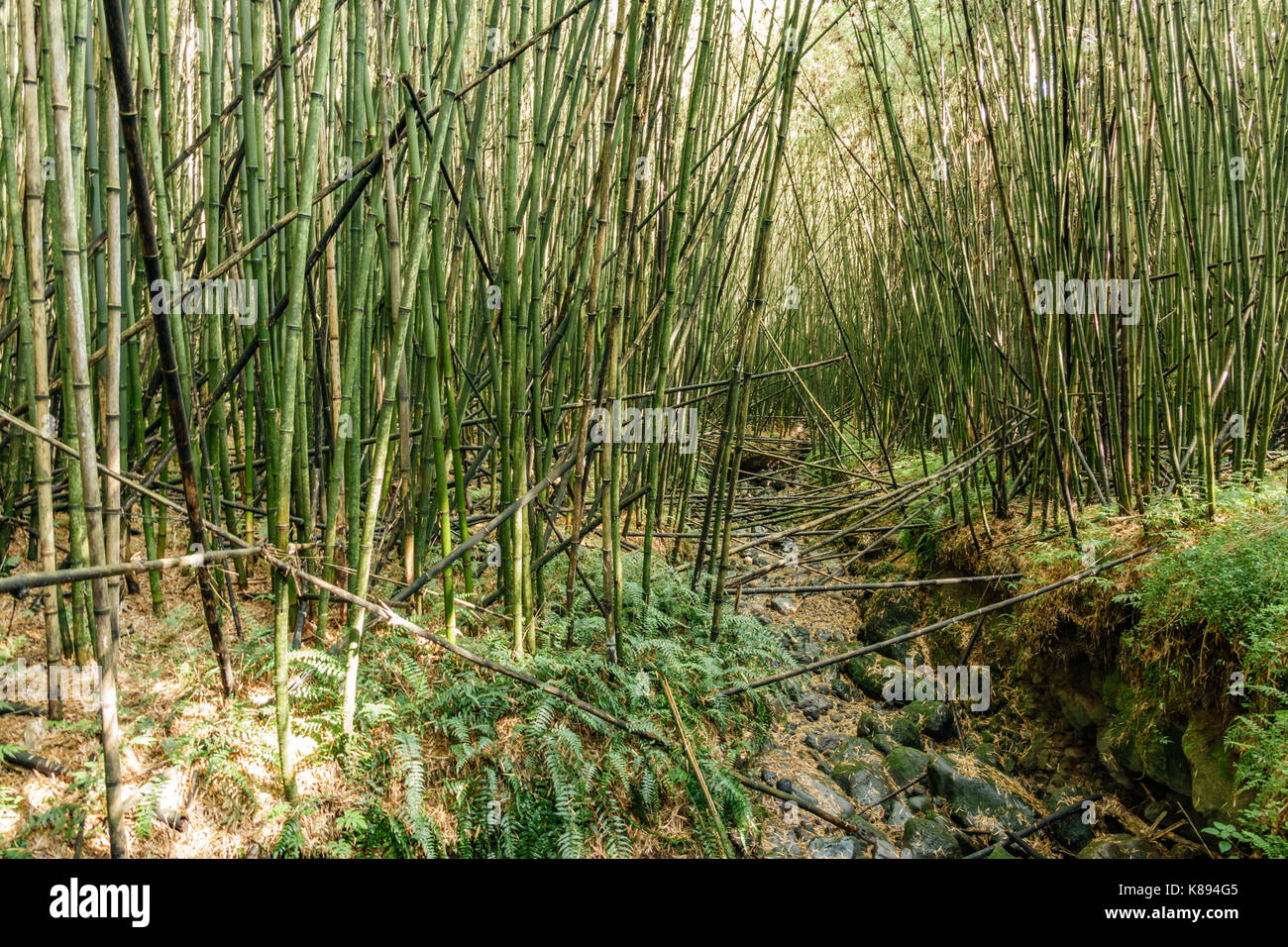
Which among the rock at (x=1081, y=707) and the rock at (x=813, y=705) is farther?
the rock at (x=813, y=705)

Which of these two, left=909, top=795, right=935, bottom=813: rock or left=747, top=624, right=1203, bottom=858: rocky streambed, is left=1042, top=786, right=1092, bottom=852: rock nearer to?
left=747, top=624, right=1203, bottom=858: rocky streambed

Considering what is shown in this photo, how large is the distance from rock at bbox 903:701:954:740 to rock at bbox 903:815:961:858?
0.41 metres

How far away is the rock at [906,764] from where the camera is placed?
1.86 metres

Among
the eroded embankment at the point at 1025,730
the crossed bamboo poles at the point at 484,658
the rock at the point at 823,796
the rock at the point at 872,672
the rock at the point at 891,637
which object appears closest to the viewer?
the crossed bamboo poles at the point at 484,658

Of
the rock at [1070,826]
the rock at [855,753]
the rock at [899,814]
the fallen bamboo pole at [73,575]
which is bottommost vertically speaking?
the rock at [1070,826]

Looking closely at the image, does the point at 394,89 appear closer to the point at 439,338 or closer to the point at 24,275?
the point at 439,338

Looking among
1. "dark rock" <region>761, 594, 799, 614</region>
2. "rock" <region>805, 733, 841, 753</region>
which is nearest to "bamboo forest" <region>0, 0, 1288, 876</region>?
"rock" <region>805, 733, 841, 753</region>

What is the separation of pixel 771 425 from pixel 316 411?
13.7 feet

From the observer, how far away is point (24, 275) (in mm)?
1090

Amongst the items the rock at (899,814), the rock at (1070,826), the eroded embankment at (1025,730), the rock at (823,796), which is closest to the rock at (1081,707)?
the eroded embankment at (1025,730)

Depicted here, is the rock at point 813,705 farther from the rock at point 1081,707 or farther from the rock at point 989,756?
the rock at point 1081,707

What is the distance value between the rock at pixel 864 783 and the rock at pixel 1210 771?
61 centimetres

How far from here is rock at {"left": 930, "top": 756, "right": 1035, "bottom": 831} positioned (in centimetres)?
174

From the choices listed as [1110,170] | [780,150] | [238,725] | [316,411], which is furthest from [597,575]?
[1110,170]
